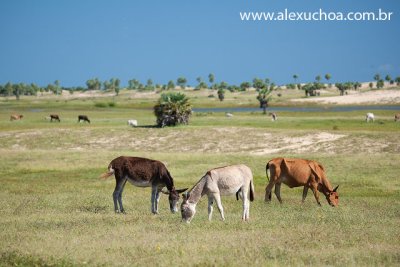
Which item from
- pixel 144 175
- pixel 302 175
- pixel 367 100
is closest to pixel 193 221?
pixel 144 175

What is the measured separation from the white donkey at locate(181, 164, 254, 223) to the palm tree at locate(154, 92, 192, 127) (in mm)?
46429

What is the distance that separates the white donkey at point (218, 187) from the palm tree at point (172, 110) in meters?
46.4

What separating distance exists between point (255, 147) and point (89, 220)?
33.3m

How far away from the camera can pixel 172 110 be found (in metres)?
65.1

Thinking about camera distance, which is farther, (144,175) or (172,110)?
(172,110)

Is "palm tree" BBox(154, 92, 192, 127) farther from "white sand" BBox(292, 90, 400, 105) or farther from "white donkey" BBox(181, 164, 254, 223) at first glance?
"white sand" BBox(292, 90, 400, 105)

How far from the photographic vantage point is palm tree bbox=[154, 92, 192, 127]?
213 ft

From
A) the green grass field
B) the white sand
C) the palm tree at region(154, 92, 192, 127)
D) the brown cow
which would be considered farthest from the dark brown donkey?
the white sand

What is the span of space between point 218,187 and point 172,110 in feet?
155

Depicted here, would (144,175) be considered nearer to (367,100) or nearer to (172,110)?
(172,110)

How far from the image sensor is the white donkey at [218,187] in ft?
58.2

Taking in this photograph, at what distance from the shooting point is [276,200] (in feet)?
81.6

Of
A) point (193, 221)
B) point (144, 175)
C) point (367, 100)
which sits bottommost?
point (367, 100)

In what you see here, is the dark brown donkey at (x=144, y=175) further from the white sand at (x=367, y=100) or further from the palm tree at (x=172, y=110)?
the white sand at (x=367, y=100)
